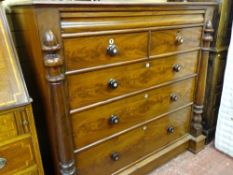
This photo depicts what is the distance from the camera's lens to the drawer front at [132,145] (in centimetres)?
115

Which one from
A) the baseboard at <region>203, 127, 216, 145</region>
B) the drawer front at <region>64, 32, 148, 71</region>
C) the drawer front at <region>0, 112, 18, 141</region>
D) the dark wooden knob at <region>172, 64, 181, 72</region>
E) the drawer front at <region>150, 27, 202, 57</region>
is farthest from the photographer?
the baseboard at <region>203, 127, 216, 145</region>

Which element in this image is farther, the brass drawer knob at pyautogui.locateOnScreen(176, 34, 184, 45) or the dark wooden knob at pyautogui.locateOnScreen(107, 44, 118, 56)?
the brass drawer knob at pyautogui.locateOnScreen(176, 34, 184, 45)

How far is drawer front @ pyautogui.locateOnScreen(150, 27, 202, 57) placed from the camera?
46.9 inches

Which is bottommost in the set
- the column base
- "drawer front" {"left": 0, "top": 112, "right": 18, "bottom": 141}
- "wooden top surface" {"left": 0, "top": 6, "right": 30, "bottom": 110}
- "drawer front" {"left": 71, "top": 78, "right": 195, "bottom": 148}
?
the column base

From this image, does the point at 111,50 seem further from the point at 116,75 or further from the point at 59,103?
the point at 59,103

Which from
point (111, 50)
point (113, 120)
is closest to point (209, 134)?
point (113, 120)

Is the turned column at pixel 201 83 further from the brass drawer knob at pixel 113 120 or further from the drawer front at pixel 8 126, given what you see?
the drawer front at pixel 8 126

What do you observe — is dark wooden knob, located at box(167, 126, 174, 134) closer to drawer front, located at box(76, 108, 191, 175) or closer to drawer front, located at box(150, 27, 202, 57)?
drawer front, located at box(76, 108, 191, 175)

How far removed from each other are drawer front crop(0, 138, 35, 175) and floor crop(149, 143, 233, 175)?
3.12 ft

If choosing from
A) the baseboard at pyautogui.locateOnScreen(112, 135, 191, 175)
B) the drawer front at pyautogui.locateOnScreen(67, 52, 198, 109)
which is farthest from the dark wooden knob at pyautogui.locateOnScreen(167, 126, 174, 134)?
the drawer front at pyautogui.locateOnScreen(67, 52, 198, 109)

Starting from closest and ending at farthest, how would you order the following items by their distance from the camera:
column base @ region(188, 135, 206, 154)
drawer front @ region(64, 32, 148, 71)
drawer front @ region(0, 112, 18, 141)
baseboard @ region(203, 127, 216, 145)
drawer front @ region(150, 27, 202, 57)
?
1. drawer front @ region(0, 112, 18, 141)
2. drawer front @ region(64, 32, 148, 71)
3. drawer front @ region(150, 27, 202, 57)
4. column base @ region(188, 135, 206, 154)
5. baseboard @ region(203, 127, 216, 145)

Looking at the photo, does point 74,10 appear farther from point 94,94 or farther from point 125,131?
point 125,131

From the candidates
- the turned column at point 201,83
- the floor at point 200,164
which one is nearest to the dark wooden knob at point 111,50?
the turned column at point 201,83

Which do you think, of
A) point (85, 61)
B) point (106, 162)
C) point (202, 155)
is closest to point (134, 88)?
point (85, 61)
